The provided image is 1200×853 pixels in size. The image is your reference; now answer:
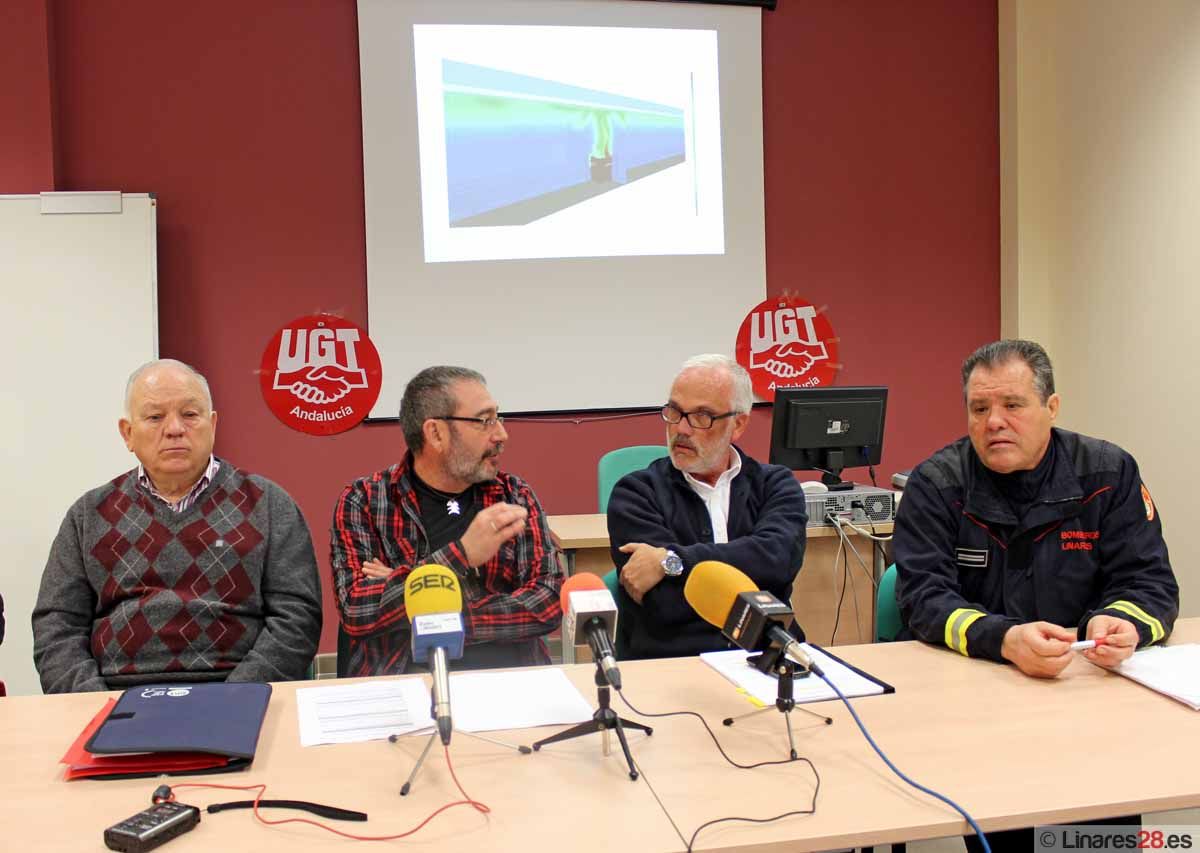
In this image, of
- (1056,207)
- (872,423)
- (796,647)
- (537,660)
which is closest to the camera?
(796,647)

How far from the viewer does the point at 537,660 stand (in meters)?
2.26

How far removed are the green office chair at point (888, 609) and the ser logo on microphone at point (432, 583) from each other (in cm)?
128

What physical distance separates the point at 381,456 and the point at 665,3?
8.30ft

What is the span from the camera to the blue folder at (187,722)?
4.62 ft

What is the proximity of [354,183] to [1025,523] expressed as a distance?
132 inches

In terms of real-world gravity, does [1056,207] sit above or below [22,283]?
above

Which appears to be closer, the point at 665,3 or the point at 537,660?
the point at 537,660

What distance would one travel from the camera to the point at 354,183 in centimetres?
436

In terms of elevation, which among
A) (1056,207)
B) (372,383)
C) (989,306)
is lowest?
(372,383)

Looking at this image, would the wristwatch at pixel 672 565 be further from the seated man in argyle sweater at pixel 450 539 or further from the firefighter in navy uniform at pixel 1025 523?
the firefighter in navy uniform at pixel 1025 523

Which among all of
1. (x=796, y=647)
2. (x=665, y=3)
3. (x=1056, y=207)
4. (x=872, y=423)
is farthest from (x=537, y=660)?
(x=1056, y=207)

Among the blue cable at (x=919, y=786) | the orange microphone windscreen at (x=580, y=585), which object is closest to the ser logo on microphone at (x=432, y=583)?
the orange microphone windscreen at (x=580, y=585)

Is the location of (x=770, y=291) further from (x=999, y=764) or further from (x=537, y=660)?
(x=999, y=764)

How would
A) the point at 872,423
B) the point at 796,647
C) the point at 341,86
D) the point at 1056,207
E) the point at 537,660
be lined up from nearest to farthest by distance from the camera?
the point at 796,647 < the point at 537,660 < the point at 872,423 < the point at 341,86 < the point at 1056,207
